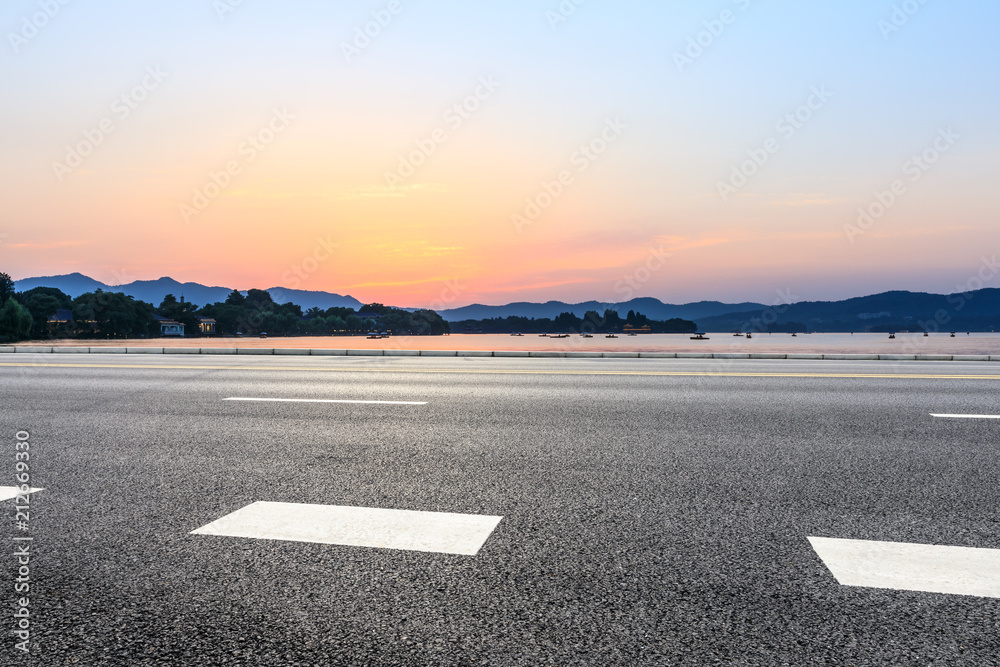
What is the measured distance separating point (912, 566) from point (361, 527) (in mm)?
2908

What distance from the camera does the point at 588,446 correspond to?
597 centimetres

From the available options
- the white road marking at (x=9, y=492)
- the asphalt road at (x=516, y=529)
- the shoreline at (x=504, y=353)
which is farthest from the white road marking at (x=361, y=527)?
the shoreline at (x=504, y=353)

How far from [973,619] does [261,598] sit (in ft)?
9.83

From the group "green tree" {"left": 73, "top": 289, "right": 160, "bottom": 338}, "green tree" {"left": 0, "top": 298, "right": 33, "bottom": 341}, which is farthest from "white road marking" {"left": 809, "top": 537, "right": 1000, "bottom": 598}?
"green tree" {"left": 73, "top": 289, "right": 160, "bottom": 338}

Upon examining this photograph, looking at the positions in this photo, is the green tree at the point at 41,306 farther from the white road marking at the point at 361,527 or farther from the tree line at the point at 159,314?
the white road marking at the point at 361,527

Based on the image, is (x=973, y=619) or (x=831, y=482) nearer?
(x=973, y=619)

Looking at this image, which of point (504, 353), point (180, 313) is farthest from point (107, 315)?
point (504, 353)

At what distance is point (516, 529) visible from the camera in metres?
3.69

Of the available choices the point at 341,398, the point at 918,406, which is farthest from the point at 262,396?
the point at 918,406

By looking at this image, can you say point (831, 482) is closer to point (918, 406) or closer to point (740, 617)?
point (740, 617)

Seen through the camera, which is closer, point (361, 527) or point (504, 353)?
point (361, 527)

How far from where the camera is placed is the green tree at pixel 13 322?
84.8 metres

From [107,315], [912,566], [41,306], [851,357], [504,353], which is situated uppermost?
[41,306]

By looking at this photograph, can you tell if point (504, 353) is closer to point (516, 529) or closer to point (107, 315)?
point (516, 529)
